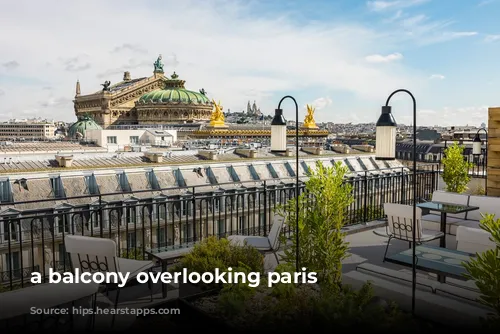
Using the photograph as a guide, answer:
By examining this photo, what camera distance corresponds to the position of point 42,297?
375 centimetres

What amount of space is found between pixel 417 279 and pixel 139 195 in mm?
23405

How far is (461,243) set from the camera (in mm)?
5633

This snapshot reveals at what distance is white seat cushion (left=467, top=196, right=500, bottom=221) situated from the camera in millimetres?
7789

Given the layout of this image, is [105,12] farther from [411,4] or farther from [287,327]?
[287,327]

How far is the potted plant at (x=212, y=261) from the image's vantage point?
4.40m

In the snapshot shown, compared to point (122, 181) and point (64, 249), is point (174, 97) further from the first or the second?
point (64, 249)

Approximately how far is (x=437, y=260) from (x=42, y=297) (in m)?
3.81

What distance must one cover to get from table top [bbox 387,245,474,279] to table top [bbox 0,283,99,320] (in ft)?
9.96

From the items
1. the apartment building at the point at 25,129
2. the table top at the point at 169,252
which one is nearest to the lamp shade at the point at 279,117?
the table top at the point at 169,252

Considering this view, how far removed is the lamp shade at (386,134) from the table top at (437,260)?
3.51 ft

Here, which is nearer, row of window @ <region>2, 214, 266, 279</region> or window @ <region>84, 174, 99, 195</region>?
row of window @ <region>2, 214, 266, 279</region>

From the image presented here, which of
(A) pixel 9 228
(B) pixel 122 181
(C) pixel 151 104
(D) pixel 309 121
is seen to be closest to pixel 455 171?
(A) pixel 9 228

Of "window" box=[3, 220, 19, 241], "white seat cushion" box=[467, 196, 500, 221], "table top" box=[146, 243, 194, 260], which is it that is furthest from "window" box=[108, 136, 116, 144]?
"table top" box=[146, 243, 194, 260]

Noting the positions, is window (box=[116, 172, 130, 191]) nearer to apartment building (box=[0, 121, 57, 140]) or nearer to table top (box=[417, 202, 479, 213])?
table top (box=[417, 202, 479, 213])
